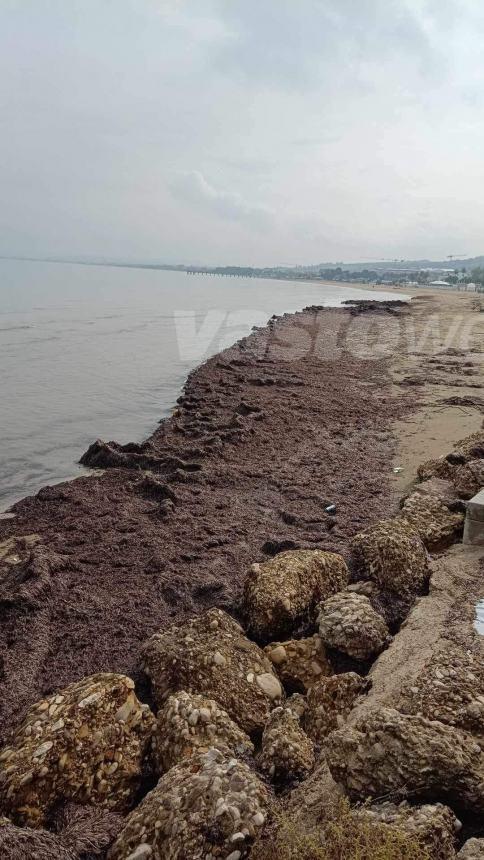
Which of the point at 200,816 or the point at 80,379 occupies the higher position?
the point at 200,816

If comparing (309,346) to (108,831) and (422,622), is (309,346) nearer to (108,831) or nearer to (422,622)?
(422,622)

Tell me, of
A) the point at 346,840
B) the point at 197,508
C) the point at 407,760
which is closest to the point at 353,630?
the point at 407,760

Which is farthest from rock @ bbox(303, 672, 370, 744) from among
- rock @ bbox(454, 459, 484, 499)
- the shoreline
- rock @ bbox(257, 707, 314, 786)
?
rock @ bbox(454, 459, 484, 499)

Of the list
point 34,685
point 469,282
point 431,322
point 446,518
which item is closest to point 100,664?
point 34,685

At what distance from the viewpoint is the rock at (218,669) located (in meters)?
3.44

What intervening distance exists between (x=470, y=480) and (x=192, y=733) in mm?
4342

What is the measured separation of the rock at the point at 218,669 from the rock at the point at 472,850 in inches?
56.4

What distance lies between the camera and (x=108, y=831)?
2.72 metres

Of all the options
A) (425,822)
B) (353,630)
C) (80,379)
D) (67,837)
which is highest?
(425,822)

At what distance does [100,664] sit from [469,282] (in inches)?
5262

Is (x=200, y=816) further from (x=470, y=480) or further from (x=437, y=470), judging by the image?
(x=437, y=470)

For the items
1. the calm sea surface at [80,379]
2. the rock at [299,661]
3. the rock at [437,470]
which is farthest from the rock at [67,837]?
the calm sea surface at [80,379]

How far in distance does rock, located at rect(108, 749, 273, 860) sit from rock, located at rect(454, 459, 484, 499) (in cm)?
439

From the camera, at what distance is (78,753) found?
293 centimetres
